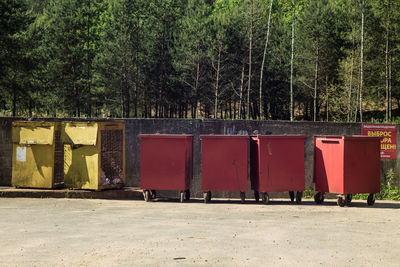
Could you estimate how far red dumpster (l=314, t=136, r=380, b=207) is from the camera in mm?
12219

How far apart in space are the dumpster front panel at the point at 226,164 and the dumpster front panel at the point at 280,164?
410 mm

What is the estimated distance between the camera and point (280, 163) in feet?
41.1

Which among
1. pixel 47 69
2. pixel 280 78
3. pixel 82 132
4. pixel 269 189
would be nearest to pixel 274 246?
pixel 269 189

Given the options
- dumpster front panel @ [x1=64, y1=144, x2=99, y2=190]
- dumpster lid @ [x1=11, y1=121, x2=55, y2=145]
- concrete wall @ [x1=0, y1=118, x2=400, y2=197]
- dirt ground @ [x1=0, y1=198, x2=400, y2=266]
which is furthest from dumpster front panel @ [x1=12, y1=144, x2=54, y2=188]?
concrete wall @ [x1=0, y1=118, x2=400, y2=197]

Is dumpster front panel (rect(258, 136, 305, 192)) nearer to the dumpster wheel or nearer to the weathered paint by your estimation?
the dumpster wheel

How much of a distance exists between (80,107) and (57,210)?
38.2 meters

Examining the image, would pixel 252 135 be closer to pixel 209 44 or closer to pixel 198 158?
pixel 198 158

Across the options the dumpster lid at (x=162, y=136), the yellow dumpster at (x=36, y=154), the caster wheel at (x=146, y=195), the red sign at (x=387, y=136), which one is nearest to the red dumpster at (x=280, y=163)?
the dumpster lid at (x=162, y=136)

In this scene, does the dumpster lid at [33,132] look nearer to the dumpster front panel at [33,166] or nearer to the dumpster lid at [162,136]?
the dumpster front panel at [33,166]

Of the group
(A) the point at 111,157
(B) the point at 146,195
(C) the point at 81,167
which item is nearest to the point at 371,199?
(B) the point at 146,195

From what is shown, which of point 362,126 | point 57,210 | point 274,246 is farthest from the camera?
point 362,126

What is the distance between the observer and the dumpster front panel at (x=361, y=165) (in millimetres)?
12227

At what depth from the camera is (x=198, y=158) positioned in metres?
14.1

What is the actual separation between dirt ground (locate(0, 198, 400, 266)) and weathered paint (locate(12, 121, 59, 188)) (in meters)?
0.95
